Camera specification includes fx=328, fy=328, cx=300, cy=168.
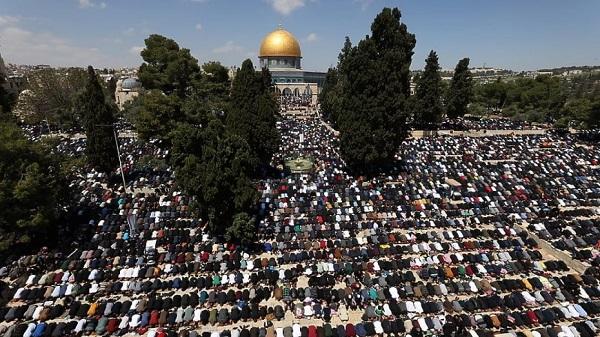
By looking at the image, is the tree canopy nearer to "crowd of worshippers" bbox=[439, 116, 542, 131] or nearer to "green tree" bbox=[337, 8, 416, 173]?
"green tree" bbox=[337, 8, 416, 173]

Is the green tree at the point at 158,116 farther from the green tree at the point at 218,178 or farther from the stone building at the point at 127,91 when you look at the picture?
the stone building at the point at 127,91

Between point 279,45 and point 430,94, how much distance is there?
5771 centimetres

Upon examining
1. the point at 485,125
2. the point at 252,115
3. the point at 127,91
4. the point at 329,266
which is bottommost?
the point at 329,266

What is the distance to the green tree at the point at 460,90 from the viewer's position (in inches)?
2170

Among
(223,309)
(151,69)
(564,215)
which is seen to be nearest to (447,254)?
(564,215)

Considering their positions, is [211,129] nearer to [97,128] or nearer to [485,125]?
[97,128]

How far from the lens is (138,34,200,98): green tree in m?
39.1

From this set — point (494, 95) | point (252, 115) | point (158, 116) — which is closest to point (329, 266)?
point (252, 115)

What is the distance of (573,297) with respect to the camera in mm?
17422

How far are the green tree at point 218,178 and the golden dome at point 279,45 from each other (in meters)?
79.8

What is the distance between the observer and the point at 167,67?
39.2 m

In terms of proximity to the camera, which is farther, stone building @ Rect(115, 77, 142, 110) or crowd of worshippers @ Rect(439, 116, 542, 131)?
stone building @ Rect(115, 77, 142, 110)

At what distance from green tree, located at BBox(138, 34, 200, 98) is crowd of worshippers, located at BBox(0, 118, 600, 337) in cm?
1360

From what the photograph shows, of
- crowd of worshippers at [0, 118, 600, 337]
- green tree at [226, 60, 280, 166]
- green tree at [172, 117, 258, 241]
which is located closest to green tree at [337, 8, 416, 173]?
crowd of worshippers at [0, 118, 600, 337]
